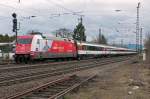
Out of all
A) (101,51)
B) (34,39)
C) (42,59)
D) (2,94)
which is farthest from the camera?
(101,51)

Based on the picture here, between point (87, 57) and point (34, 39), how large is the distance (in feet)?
87.4

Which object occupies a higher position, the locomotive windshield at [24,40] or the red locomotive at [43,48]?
the locomotive windshield at [24,40]

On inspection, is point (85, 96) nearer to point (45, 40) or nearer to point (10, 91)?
point (10, 91)

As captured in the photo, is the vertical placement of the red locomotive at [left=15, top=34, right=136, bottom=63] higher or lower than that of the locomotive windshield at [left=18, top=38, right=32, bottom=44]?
lower

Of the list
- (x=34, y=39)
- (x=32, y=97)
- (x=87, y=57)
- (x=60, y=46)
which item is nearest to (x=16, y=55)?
(x=34, y=39)

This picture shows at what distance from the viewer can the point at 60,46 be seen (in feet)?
167

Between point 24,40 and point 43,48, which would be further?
point 43,48

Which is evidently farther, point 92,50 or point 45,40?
point 92,50

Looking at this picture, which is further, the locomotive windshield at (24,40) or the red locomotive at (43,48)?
the locomotive windshield at (24,40)

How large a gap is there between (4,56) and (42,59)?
15224mm

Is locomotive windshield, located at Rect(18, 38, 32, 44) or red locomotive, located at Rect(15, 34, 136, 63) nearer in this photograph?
red locomotive, located at Rect(15, 34, 136, 63)

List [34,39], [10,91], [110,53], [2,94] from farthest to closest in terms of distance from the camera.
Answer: [110,53] < [34,39] < [10,91] < [2,94]

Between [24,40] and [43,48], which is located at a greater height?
[24,40]

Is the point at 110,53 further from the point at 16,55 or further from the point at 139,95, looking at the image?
the point at 139,95
